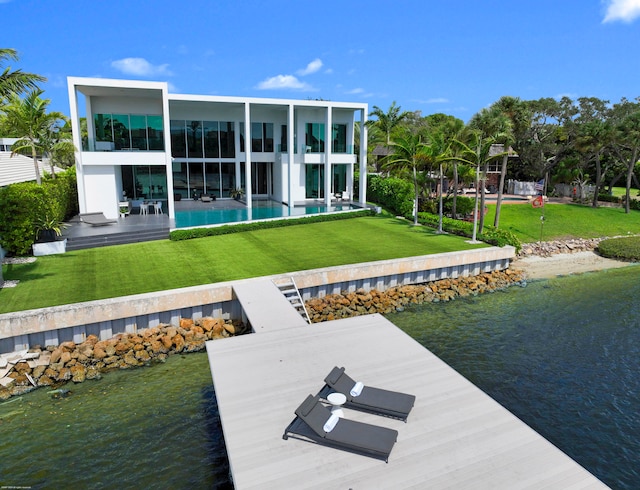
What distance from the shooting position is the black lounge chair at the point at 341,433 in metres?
6.51

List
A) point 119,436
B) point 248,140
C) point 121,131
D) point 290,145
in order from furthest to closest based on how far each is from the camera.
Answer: point 290,145, point 121,131, point 248,140, point 119,436

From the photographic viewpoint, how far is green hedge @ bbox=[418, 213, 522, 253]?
21.9 meters

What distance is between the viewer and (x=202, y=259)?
1802 cm

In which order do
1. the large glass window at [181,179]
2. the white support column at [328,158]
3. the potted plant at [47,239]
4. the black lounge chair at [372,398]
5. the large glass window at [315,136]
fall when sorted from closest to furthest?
the black lounge chair at [372,398], the potted plant at [47,239], the white support column at [328,158], the large glass window at [181,179], the large glass window at [315,136]

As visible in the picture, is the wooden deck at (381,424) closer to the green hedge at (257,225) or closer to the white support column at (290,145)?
the green hedge at (257,225)

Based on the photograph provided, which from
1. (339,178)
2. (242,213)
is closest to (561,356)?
(242,213)

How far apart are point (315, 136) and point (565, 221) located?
1823 centimetres

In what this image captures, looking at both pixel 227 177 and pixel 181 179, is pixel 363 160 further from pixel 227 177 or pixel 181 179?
pixel 181 179

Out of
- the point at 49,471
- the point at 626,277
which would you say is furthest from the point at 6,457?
the point at 626,277

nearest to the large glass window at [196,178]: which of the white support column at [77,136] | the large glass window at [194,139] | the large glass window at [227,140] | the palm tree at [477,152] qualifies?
the large glass window at [194,139]

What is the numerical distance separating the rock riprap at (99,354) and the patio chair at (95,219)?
10.3 metres

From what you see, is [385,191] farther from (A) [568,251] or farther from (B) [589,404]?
(B) [589,404]

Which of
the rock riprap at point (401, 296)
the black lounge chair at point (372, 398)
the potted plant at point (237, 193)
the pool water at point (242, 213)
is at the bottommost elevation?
the rock riprap at point (401, 296)

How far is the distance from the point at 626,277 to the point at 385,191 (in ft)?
48.0
